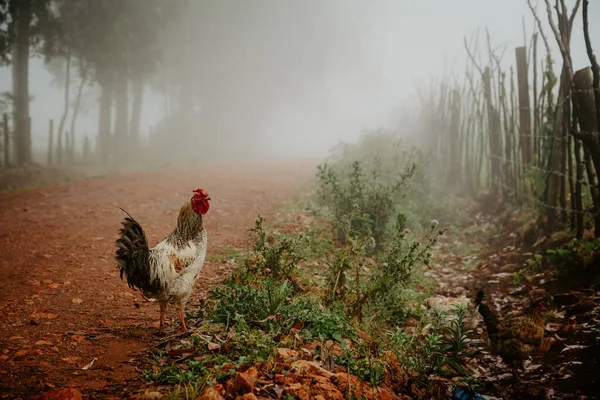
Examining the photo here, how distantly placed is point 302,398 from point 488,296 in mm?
3309

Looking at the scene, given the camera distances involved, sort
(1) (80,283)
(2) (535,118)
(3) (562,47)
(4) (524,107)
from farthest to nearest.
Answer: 1. (4) (524,107)
2. (2) (535,118)
3. (3) (562,47)
4. (1) (80,283)

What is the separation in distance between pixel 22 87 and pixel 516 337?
17.2m

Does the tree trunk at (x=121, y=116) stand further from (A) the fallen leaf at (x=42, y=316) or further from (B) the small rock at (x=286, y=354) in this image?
(B) the small rock at (x=286, y=354)

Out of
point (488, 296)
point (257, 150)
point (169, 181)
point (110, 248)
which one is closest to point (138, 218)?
point (110, 248)

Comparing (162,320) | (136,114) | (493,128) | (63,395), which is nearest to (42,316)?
(162,320)

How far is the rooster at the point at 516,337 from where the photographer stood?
130 inches

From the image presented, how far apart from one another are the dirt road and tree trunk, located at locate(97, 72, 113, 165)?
1007 centimetres

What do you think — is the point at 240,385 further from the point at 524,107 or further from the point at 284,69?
the point at 284,69

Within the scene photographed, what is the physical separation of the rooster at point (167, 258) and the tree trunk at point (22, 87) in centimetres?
1339

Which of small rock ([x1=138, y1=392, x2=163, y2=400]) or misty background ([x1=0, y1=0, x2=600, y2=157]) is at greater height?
misty background ([x1=0, y1=0, x2=600, y2=157])

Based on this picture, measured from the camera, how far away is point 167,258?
3.11m

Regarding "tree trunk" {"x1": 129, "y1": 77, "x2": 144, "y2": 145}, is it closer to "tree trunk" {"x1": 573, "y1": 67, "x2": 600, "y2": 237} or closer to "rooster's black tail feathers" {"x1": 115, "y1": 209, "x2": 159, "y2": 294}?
"rooster's black tail feathers" {"x1": 115, "y1": 209, "x2": 159, "y2": 294}

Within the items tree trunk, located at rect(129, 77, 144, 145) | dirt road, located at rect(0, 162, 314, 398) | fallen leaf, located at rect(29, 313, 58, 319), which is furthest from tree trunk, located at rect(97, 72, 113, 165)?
fallen leaf, located at rect(29, 313, 58, 319)

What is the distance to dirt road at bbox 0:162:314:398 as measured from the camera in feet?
8.26
